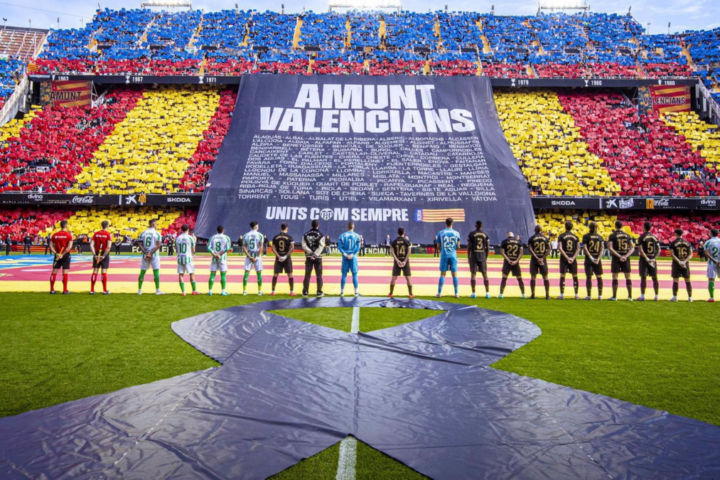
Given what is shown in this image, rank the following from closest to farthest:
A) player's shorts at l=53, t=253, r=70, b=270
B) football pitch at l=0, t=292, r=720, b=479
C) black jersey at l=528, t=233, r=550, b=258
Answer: football pitch at l=0, t=292, r=720, b=479
black jersey at l=528, t=233, r=550, b=258
player's shorts at l=53, t=253, r=70, b=270

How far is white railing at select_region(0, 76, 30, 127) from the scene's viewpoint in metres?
34.3

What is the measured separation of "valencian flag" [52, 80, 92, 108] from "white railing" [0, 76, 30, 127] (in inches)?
91.8

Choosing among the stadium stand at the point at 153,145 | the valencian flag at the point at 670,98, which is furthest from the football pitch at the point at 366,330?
the valencian flag at the point at 670,98

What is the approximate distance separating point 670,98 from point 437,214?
25.3 metres

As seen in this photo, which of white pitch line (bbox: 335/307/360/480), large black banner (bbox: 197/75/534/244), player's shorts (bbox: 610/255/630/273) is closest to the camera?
white pitch line (bbox: 335/307/360/480)

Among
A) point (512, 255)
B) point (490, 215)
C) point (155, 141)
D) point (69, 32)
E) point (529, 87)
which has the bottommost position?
point (512, 255)

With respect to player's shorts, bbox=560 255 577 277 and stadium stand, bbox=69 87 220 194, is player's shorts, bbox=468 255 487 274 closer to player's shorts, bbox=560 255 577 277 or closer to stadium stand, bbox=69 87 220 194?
player's shorts, bbox=560 255 577 277

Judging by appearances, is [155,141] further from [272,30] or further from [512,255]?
[512,255]

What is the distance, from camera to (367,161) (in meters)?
31.1

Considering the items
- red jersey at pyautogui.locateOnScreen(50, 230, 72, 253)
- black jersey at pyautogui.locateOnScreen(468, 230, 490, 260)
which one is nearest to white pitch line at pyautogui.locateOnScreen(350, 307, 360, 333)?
black jersey at pyautogui.locateOnScreen(468, 230, 490, 260)

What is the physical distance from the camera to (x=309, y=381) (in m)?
4.90

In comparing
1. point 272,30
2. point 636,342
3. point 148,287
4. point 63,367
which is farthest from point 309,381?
point 272,30

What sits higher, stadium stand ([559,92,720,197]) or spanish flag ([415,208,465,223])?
stadium stand ([559,92,720,197])

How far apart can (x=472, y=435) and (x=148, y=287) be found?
12.0 metres
